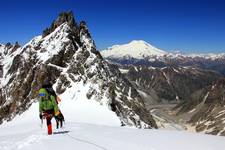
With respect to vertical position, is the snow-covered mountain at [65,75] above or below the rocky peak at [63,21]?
below

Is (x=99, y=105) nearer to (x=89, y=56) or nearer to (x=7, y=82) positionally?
(x=89, y=56)

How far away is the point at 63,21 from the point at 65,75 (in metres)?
30.0

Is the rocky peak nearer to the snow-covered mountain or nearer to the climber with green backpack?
the snow-covered mountain

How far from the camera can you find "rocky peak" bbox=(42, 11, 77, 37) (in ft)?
320

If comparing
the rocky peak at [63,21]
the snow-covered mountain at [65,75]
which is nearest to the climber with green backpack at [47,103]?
the snow-covered mountain at [65,75]

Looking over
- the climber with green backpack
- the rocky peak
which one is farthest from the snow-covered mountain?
the climber with green backpack

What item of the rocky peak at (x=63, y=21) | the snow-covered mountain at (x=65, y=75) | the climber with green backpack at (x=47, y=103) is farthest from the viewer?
the rocky peak at (x=63, y=21)

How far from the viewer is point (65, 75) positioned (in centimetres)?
7275

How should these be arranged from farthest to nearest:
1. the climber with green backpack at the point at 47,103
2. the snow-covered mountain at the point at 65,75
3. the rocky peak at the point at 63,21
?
the rocky peak at the point at 63,21, the snow-covered mountain at the point at 65,75, the climber with green backpack at the point at 47,103

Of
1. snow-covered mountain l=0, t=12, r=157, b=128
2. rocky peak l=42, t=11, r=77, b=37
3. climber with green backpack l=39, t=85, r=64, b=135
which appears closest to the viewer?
climber with green backpack l=39, t=85, r=64, b=135

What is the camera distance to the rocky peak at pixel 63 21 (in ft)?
320

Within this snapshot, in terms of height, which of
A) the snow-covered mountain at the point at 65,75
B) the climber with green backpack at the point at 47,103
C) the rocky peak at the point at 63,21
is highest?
the rocky peak at the point at 63,21

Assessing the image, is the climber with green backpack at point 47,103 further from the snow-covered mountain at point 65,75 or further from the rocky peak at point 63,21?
the rocky peak at point 63,21

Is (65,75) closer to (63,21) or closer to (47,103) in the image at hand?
(63,21)
